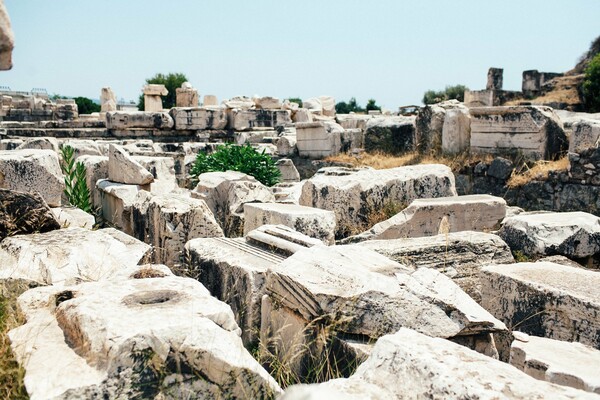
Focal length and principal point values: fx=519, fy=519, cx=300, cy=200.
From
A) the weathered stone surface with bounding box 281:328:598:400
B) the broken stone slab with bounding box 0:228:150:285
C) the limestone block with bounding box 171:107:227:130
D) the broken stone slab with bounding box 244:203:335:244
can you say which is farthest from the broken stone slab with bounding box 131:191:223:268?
the limestone block with bounding box 171:107:227:130

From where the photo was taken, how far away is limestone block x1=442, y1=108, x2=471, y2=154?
9.81 metres

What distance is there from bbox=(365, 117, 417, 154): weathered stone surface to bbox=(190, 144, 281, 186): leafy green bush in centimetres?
299

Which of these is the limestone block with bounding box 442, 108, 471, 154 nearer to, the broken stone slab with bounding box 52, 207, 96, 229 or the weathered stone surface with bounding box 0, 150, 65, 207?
the broken stone slab with bounding box 52, 207, 96, 229

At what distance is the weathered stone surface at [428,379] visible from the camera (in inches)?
68.6

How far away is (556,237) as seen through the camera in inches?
189

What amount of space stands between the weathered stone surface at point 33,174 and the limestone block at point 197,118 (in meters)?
9.85

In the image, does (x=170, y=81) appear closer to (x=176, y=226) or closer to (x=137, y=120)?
(x=137, y=120)

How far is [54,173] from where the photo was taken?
500 centimetres

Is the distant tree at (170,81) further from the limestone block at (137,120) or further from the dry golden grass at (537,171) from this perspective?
the dry golden grass at (537,171)

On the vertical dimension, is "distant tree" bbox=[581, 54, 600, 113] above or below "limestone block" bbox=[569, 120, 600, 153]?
above

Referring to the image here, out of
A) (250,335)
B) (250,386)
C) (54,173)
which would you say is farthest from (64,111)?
(250,386)

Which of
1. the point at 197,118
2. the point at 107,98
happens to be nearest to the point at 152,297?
the point at 197,118

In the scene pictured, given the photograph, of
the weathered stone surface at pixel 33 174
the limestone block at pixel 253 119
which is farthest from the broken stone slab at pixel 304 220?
the limestone block at pixel 253 119

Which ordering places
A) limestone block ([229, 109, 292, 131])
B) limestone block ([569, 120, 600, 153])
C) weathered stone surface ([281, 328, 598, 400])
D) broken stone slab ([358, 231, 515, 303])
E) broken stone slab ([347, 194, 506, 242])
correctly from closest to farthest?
weathered stone surface ([281, 328, 598, 400]) < broken stone slab ([358, 231, 515, 303]) < broken stone slab ([347, 194, 506, 242]) < limestone block ([569, 120, 600, 153]) < limestone block ([229, 109, 292, 131])
